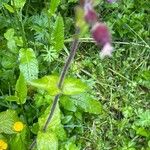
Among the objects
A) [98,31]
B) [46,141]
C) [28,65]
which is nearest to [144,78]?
[28,65]

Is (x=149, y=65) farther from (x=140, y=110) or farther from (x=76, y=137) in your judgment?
(x=76, y=137)

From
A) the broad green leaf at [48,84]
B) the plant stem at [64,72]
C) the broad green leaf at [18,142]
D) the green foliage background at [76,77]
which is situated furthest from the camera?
Answer: the green foliage background at [76,77]

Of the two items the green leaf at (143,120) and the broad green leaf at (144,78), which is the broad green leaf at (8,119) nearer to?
the green leaf at (143,120)

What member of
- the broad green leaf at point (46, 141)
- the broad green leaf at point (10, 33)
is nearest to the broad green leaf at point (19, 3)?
the broad green leaf at point (10, 33)

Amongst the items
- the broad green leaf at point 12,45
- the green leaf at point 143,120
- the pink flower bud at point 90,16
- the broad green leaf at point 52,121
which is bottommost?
the green leaf at point 143,120

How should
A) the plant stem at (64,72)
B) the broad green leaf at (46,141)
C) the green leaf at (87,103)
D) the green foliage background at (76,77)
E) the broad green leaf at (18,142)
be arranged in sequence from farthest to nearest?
1. the green leaf at (87,103)
2. the green foliage background at (76,77)
3. the broad green leaf at (18,142)
4. the broad green leaf at (46,141)
5. the plant stem at (64,72)

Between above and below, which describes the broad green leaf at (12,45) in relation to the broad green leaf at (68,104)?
above
